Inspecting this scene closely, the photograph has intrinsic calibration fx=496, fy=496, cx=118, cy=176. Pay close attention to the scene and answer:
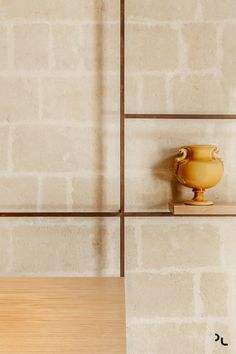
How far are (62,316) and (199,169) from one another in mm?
677

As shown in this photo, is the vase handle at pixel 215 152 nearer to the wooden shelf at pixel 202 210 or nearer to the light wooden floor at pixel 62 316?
the wooden shelf at pixel 202 210

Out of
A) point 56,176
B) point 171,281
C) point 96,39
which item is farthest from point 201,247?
point 96,39

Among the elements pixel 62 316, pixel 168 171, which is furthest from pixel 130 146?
pixel 62 316

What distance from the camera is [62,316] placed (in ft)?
3.87

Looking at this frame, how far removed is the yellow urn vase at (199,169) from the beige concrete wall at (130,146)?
0.13 meters

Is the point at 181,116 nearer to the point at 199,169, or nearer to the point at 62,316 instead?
the point at 199,169

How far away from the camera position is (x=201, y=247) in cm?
180

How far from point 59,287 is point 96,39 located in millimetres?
893

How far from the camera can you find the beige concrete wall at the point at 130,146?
176 cm

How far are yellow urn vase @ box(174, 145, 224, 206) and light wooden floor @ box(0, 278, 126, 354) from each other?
1.34ft

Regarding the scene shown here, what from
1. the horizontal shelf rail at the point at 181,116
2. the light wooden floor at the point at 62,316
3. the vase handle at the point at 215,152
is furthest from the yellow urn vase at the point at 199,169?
the light wooden floor at the point at 62,316

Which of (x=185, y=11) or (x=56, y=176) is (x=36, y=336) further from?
(x=185, y=11)

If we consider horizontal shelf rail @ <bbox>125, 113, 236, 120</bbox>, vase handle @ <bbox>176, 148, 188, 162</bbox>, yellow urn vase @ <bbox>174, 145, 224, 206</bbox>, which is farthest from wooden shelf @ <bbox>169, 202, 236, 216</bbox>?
horizontal shelf rail @ <bbox>125, 113, 236, 120</bbox>

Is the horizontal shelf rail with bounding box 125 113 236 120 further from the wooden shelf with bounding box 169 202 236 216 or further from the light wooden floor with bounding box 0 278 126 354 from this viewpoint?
the light wooden floor with bounding box 0 278 126 354
